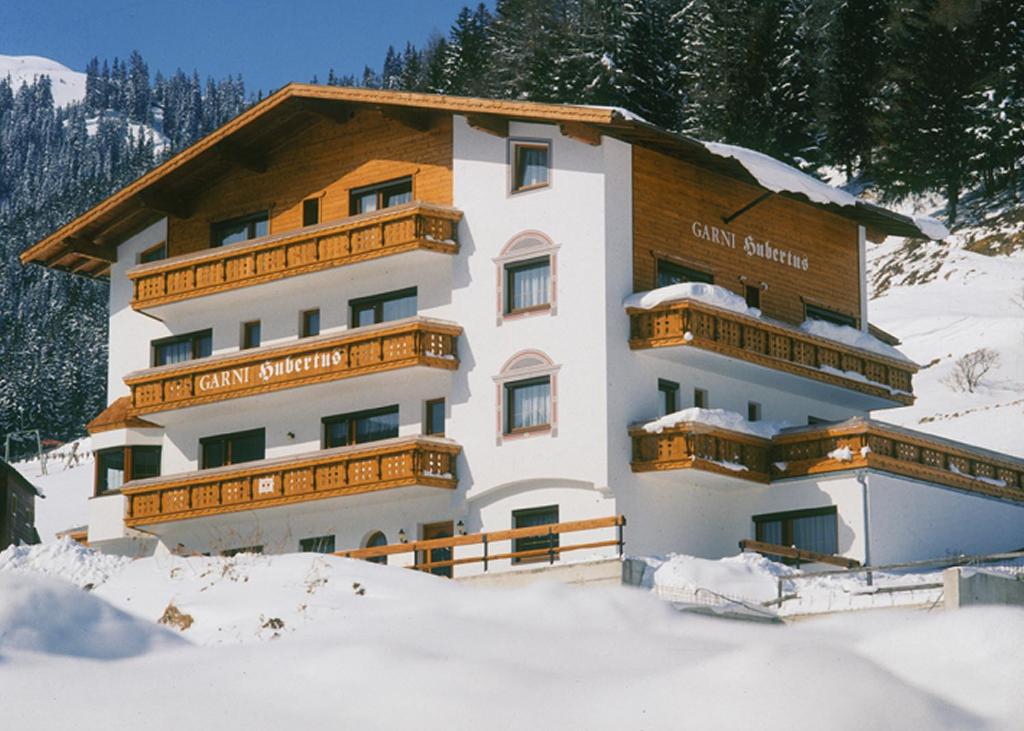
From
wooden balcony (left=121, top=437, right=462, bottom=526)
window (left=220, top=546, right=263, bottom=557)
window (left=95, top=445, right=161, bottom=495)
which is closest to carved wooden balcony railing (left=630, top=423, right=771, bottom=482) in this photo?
wooden balcony (left=121, top=437, right=462, bottom=526)

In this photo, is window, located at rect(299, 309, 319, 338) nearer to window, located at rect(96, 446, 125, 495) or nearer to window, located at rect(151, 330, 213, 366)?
window, located at rect(151, 330, 213, 366)

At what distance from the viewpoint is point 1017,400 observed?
222 ft

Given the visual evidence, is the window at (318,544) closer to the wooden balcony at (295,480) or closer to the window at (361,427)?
the wooden balcony at (295,480)

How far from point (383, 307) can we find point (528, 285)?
4222 millimetres

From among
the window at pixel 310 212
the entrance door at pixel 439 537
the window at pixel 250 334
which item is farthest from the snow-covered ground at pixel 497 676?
the window at pixel 310 212

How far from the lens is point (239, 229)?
49.1 m

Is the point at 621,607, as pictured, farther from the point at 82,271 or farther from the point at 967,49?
the point at 967,49

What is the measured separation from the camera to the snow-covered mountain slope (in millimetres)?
64688

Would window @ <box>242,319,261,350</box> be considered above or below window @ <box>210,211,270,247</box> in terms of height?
below

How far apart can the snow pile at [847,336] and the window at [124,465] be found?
1727cm

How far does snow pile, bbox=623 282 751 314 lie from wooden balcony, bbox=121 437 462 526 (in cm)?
539

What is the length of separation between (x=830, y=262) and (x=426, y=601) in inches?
835

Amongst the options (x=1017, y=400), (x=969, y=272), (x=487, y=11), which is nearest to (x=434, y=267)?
(x=1017, y=400)

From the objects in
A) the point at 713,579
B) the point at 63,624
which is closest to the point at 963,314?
the point at 713,579
